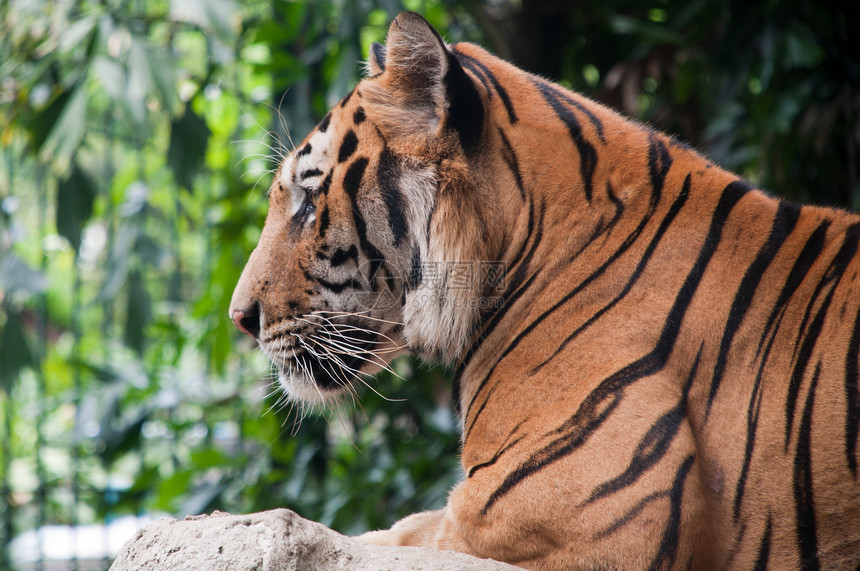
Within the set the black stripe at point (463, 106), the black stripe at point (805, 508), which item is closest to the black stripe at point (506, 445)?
the black stripe at point (805, 508)

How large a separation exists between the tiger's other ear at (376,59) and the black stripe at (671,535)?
140 centimetres

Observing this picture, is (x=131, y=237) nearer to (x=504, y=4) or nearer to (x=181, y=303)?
(x=181, y=303)

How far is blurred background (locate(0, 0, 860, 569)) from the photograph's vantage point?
3.10 metres

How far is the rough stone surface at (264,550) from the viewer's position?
4.50 feet

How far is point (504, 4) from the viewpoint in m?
4.59

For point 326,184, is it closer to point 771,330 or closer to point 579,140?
point 579,140

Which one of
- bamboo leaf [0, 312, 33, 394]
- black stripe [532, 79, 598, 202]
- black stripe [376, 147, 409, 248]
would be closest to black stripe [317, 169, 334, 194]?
black stripe [376, 147, 409, 248]

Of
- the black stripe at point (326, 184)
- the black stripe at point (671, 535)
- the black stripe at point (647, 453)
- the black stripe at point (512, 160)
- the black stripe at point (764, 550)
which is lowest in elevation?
the black stripe at point (764, 550)

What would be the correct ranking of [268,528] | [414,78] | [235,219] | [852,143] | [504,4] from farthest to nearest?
1. [504,4]
2. [235,219]
3. [852,143]
4. [414,78]
5. [268,528]

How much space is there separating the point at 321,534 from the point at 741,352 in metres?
0.97

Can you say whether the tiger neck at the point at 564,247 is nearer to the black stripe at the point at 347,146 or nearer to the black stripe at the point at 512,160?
the black stripe at the point at 512,160

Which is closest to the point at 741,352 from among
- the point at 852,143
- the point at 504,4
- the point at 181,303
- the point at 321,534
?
the point at 321,534

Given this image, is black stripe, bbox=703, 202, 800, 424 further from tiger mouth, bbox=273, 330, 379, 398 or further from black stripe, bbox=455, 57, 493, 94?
tiger mouth, bbox=273, 330, 379, 398

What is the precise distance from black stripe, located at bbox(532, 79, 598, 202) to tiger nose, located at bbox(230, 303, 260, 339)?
3.14 ft
